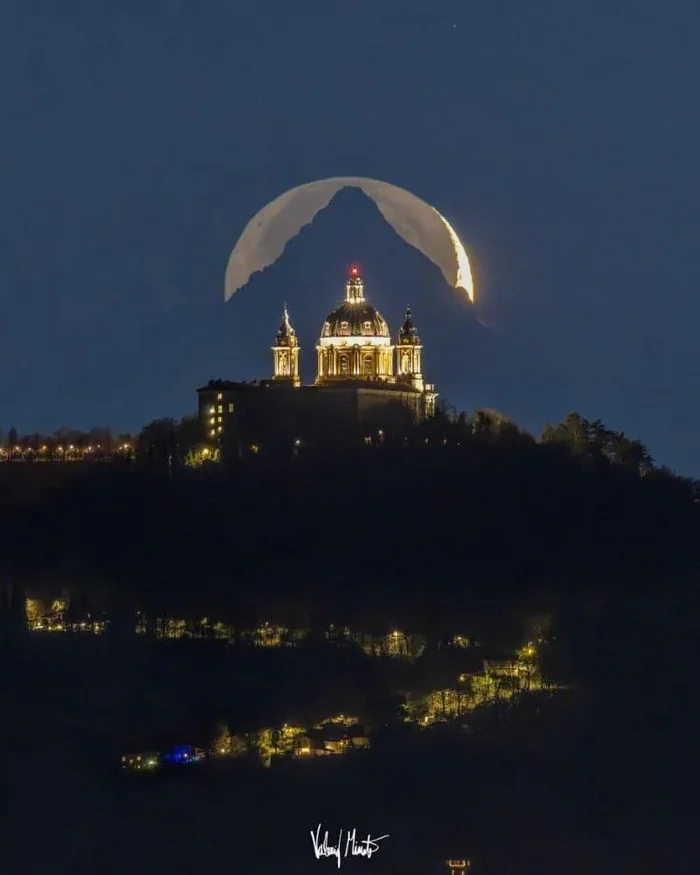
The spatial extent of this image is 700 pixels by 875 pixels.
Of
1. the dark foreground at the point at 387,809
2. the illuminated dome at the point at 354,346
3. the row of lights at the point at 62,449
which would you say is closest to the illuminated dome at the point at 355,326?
the illuminated dome at the point at 354,346

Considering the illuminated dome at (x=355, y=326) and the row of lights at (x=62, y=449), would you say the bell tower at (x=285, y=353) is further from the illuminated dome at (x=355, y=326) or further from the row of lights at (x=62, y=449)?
the row of lights at (x=62, y=449)

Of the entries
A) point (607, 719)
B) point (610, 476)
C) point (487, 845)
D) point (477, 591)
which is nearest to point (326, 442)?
point (610, 476)

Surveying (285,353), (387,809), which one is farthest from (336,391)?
(387,809)

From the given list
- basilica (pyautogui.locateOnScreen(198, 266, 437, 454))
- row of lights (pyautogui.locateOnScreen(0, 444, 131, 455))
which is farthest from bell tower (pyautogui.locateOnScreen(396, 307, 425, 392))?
row of lights (pyautogui.locateOnScreen(0, 444, 131, 455))

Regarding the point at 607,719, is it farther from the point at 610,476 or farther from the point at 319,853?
the point at 610,476

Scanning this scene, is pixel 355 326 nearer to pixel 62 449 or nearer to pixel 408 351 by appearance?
pixel 408 351
